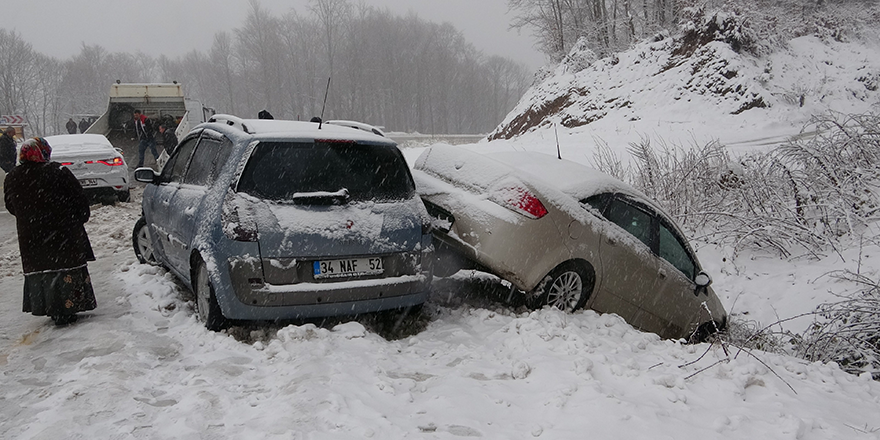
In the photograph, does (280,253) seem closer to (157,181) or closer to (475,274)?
(157,181)

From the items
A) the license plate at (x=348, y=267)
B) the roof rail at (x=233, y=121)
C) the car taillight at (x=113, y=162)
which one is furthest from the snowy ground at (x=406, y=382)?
the car taillight at (x=113, y=162)

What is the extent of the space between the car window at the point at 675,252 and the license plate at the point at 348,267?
3.14 meters

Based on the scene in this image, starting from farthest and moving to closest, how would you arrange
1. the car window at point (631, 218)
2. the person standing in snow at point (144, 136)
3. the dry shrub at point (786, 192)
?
1. the person standing in snow at point (144, 136)
2. the dry shrub at point (786, 192)
3. the car window at point (631, 218)

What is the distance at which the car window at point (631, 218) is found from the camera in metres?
5.52

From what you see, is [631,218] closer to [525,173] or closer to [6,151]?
[525,173]

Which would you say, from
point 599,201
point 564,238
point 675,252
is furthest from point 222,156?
point 675,252

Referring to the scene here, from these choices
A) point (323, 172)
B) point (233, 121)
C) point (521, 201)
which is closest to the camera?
point (323, 172)

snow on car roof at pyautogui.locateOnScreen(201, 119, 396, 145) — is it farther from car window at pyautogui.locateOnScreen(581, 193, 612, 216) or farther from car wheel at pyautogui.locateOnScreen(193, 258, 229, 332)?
car window at pyautogui.locateOnScreen(581, 193, 612, 216)

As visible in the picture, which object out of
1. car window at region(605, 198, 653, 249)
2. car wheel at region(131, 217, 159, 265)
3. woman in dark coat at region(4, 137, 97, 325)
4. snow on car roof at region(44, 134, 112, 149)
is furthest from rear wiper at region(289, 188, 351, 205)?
snow on car roof at region(44, 134, 112, 149)

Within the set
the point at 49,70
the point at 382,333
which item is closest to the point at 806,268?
Result: the point at 382,333

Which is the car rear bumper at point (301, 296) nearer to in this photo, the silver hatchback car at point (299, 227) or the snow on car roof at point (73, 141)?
A: the silver hatchback car at point (299, 227)

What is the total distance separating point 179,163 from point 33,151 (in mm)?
1158

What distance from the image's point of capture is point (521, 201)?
16.4 ft

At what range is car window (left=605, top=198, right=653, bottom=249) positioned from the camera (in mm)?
5523
